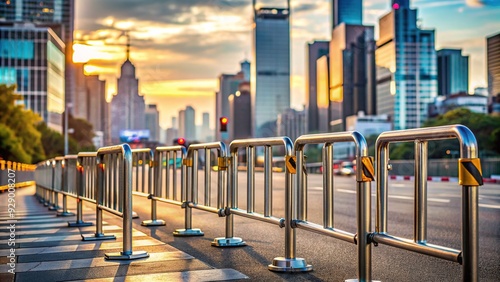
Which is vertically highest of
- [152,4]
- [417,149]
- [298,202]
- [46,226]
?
[152,4]

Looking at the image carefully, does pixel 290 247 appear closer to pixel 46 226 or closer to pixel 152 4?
pixel 46 226

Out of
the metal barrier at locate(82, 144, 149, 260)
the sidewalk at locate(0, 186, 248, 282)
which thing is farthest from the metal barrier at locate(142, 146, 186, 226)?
the metal barrier at locate(82, 144, 149, 260)

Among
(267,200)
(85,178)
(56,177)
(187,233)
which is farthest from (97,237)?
(56,177)

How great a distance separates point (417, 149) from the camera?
6.14 meters

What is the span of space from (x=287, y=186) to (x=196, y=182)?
416 cm

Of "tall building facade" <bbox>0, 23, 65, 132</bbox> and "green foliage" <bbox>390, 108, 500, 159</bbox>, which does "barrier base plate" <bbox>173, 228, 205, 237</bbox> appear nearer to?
"green foliage" <bbox>390, 108, 500, 159</bbox>

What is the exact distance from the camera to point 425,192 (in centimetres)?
620

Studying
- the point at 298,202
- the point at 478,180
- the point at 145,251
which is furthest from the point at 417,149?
the point at 145,251

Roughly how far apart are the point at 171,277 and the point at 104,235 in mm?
4225

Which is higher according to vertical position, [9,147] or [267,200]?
[9,147]

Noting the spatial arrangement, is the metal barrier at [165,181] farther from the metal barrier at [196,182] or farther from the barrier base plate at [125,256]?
the barrier base plate at [125,256]

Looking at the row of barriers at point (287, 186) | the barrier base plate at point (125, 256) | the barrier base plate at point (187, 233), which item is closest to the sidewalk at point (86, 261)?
the barrier base plate at point (125, 256)

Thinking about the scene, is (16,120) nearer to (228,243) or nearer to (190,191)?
(190,191)

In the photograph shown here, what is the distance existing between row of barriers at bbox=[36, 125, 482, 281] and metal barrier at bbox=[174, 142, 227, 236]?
0.05 ft
